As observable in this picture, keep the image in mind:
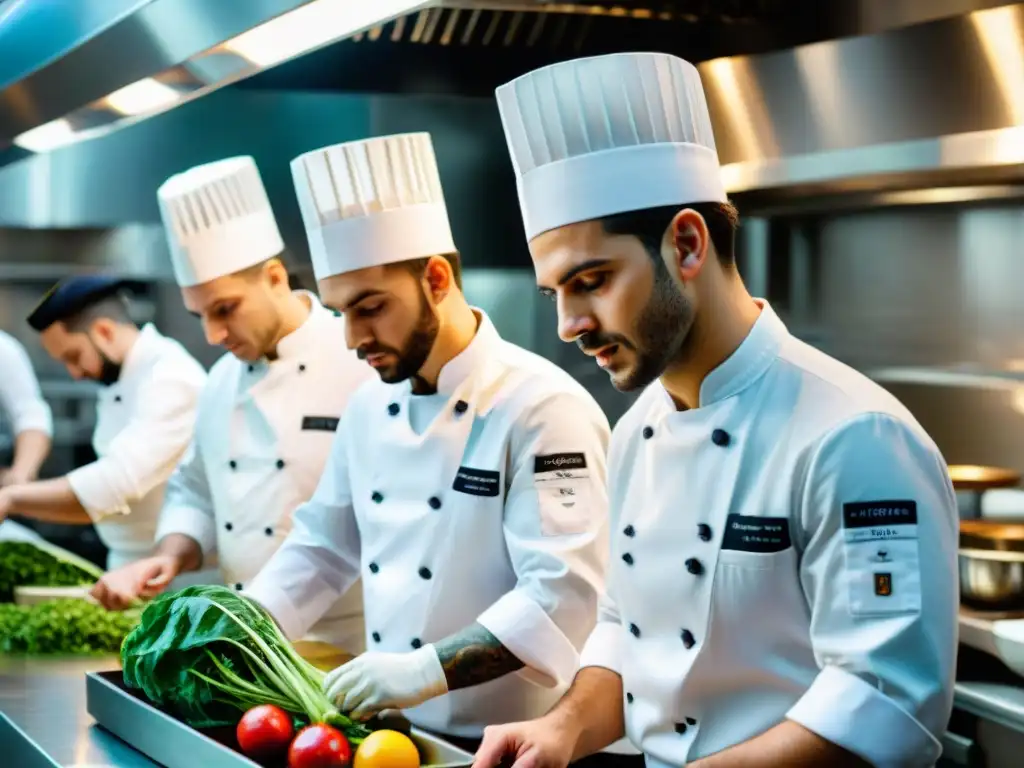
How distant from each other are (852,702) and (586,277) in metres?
0.60

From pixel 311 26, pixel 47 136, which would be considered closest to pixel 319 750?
pixel 311 26

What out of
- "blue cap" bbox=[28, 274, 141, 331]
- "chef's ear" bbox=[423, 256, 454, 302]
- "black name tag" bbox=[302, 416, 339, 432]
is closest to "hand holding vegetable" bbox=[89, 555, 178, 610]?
"black name tag" bbox=[302, 416, 339, 432]

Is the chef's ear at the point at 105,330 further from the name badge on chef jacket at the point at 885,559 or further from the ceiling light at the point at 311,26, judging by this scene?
the name badge on chef jacket at the point at 885,559

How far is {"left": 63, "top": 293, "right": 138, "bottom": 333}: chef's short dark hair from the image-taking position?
4387mm

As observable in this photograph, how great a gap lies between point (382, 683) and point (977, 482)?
1.44 m

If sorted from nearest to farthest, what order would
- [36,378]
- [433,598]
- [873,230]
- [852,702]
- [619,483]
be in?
[852,702], [619,483], [433,598], [873,230], [36,378]

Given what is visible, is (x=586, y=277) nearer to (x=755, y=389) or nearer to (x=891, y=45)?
(x=755, y=389)

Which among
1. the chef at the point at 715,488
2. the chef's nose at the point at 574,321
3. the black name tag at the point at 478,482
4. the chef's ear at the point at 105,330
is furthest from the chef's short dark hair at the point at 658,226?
the chef's ear at the point at 105,330

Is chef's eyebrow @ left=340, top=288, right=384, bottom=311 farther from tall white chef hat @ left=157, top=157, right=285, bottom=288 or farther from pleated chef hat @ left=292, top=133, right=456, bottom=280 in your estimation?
tall white chef hat @ left=157, top=157, right=285, bottom=288

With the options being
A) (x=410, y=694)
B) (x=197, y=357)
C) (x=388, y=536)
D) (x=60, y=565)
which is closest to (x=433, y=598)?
(x=388, y=536)

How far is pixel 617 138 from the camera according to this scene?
182 cm

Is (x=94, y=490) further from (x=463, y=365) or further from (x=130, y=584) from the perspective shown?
(x=463, y=365)

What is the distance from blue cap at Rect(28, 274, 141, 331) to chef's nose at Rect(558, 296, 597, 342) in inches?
119

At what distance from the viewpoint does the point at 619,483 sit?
6.48 feet
